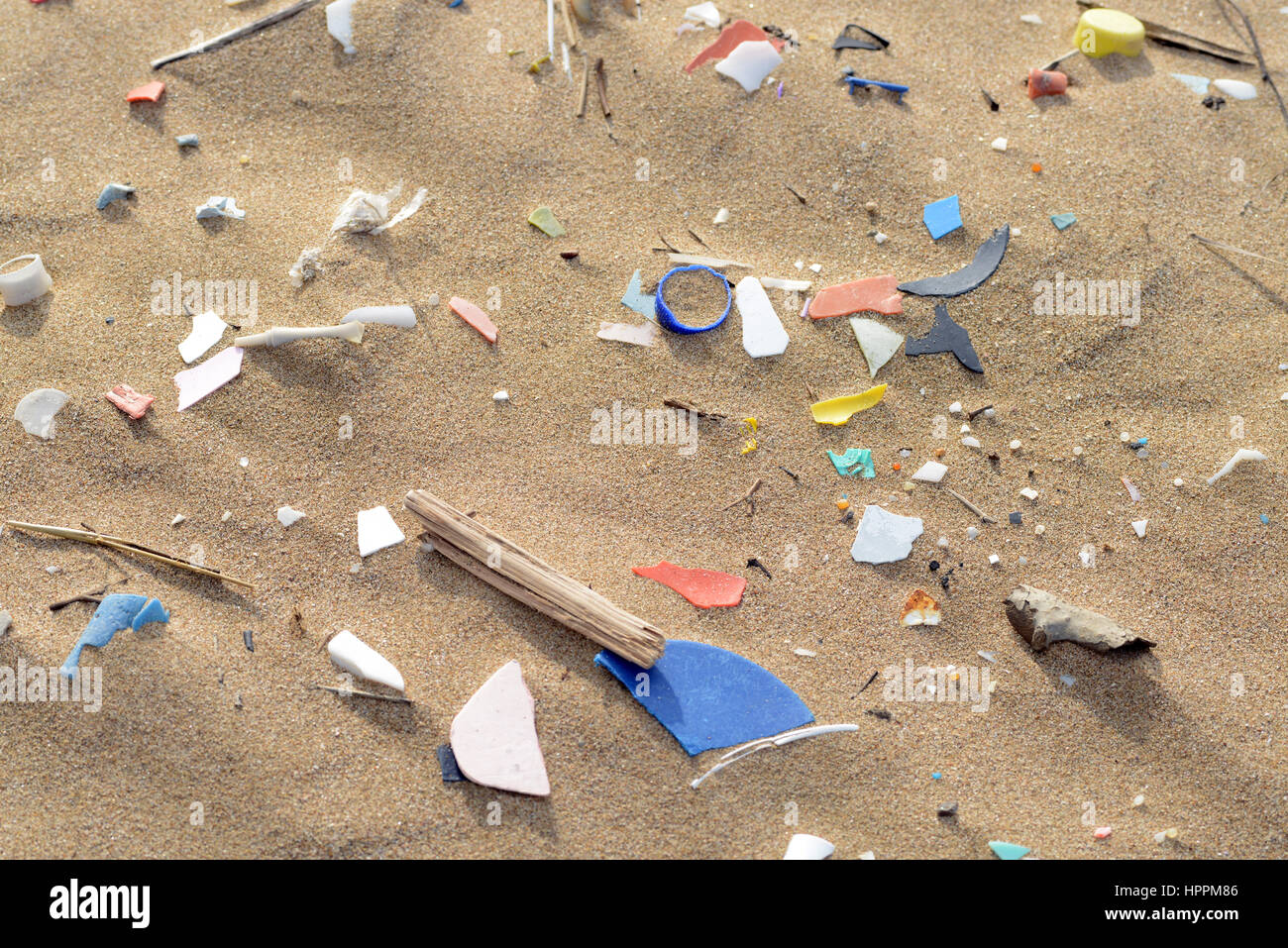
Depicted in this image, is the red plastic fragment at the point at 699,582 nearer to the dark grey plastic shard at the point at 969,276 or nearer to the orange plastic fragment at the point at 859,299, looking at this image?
the orange plastic fragment at the point at 859,299

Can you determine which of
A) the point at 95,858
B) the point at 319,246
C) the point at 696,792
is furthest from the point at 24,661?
the point at 696,792

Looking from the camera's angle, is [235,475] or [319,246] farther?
[319,246]

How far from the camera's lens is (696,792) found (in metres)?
2.55

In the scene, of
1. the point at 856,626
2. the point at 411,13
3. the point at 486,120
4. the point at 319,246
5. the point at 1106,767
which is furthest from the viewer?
the point at 411,13

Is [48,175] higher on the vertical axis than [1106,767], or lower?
higher

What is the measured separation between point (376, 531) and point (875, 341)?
1853mm

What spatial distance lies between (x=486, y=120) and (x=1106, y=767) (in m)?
3.23

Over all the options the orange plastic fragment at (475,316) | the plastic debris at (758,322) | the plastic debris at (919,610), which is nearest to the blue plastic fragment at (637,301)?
the plastic debris at (758,322)

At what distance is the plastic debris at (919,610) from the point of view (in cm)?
284

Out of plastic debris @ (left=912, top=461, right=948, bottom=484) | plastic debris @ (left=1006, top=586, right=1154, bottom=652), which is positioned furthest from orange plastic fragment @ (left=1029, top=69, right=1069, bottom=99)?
plastic debris @ (left=1006, top=586, right=1154, bottom=652)

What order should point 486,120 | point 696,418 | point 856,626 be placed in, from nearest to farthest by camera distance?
point 856,626, point 696,418, point 486,120

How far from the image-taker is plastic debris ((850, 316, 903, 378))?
10.9 ft

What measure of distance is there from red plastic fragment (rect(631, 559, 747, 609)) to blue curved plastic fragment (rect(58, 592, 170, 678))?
1414mm

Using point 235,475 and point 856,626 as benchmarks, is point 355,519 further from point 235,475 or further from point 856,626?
point 856,626
